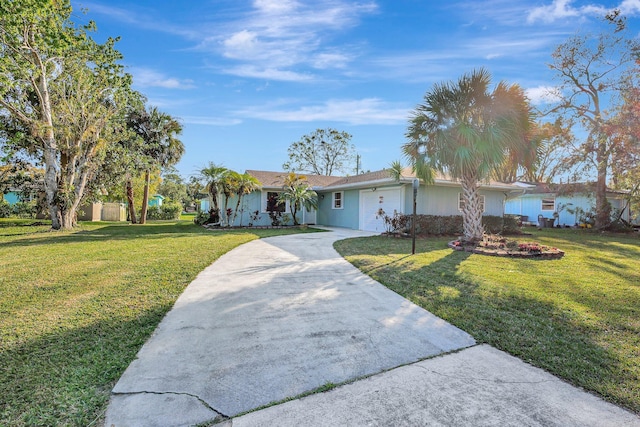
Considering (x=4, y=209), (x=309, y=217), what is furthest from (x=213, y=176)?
(x=4, y=209)

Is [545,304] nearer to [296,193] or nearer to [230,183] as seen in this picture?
[296,193]

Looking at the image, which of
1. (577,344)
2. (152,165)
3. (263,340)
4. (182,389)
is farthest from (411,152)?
(152,165)

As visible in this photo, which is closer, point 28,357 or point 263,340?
point 28,357

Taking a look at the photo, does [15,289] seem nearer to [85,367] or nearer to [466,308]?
[85,367]

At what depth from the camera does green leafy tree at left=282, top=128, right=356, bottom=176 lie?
123ft

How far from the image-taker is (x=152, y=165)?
19.0m

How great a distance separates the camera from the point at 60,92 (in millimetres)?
13625

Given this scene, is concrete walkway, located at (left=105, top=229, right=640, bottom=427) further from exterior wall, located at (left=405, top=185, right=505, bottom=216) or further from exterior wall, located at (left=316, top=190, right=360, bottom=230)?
exterior wall, located at (left=316, top=190, right=360, bottom=230)

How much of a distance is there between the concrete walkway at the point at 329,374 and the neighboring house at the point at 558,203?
66.1 feet

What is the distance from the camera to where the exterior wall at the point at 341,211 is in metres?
16.3

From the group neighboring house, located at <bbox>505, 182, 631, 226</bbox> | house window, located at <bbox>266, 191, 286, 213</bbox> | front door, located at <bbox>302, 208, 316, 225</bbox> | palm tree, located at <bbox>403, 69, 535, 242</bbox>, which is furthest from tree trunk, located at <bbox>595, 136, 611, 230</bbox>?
house window, located at <bbox>266, 191, 286, 213</bbox>

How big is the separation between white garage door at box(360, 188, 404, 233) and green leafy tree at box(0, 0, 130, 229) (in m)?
13.0

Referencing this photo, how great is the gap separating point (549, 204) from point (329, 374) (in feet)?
87.3

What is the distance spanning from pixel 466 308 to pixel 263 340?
272 centimetres
